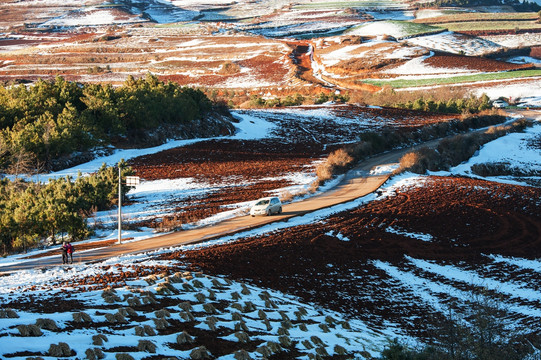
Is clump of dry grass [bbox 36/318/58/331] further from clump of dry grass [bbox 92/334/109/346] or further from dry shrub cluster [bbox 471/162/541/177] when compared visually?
dry shrub cluster [bbox 471/162/541/177]

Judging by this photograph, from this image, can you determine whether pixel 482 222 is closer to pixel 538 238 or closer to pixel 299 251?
pixel 538 238

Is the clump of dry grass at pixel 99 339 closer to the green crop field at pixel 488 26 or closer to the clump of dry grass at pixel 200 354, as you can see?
the clump of dry grass at pixel 200 354

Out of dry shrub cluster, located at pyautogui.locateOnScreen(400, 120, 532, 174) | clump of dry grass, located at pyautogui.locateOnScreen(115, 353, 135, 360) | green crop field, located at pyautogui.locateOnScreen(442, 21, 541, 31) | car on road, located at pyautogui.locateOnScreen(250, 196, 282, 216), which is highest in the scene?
green crop field, located at pyautogui.locateOnScreen(442, 21, 541, 31)

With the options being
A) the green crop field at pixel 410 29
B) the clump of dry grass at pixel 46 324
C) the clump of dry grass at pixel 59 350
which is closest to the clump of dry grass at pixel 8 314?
the clump of dry grass at pixel 46 324

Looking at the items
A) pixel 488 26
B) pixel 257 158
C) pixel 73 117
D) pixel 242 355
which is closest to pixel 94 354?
pixel 242 355

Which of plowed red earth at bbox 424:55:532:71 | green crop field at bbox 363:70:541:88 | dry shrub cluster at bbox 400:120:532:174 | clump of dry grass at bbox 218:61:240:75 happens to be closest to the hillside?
dry shrub cluster at bbox 400:120:532:174

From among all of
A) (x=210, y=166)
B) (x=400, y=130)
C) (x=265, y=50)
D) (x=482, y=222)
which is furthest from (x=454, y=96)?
(x=482, y=222)

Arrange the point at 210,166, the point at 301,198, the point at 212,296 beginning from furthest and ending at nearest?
the point at 210,166 → the point at 301,198 → the point at 212,296
